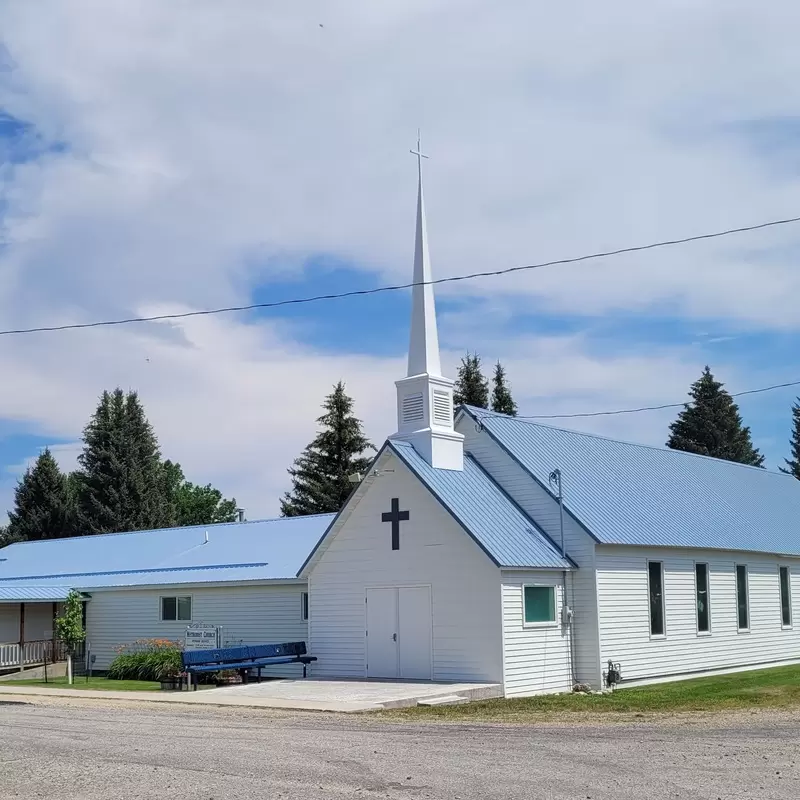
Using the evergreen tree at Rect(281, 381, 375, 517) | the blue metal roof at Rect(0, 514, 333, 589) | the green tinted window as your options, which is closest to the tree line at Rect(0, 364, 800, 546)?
the evergreen tree at Rect(281, 381, 375, 517)

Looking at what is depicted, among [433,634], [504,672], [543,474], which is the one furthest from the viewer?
[543,474]

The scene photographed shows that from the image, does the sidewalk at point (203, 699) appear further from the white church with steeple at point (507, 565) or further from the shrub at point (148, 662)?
the white church with steeple at point (507, 565)

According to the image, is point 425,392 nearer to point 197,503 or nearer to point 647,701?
point 647,701

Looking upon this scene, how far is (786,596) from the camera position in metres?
33.9

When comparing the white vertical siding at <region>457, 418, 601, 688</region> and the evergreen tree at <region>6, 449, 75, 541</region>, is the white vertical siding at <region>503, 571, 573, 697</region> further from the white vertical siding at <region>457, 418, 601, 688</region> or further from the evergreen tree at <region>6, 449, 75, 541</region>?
the evergreen tree at <region>6, 449, 75, 541</region>

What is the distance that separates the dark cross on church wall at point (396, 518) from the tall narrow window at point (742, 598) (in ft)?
35.8

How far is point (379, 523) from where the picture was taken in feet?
88.0

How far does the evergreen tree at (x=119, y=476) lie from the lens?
67.6 m

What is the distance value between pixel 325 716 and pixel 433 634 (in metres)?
6.23

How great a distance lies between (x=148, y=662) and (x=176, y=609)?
267 cm

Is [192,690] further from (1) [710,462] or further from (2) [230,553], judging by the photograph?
(1) [710,462]

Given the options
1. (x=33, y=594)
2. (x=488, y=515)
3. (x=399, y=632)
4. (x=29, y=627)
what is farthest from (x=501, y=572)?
(x=29, y=627)

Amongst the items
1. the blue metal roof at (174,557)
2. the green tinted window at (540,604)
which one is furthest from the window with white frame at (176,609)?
the green tinted window at (540,604)

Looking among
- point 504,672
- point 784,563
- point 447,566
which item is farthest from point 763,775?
point 784,563
